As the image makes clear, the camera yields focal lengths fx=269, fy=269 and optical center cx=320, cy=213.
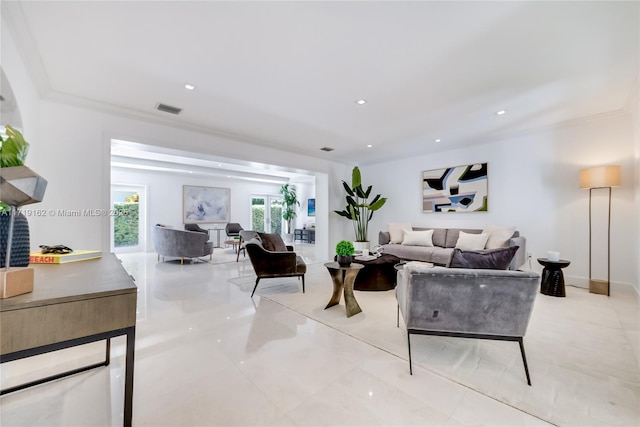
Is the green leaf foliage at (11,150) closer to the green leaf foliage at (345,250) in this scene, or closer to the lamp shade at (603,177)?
the green leaf foliage at (345,250)

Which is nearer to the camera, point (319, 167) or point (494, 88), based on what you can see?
point (494, 88)

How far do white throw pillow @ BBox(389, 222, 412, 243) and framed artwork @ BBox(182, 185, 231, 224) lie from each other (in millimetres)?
5991

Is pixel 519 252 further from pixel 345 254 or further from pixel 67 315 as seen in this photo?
pixel 67 315

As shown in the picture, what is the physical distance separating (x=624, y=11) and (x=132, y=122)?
525 cm

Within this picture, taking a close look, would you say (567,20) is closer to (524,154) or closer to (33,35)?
(524,154)

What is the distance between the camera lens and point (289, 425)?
1.44 metres

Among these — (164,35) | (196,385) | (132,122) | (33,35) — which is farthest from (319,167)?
(196,385)

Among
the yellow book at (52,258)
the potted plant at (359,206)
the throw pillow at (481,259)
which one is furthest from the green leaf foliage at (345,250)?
the potted plant at (359,206)

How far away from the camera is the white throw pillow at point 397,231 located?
572cm

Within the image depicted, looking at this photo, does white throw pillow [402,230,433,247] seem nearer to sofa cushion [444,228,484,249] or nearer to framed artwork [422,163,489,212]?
sofa cushion [444,228,484,249]

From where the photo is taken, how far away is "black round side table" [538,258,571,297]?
357 cm

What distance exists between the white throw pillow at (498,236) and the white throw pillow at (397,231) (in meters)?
1.56

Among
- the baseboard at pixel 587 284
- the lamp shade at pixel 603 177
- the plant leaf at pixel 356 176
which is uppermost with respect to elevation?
the plant leaf at pixel 356 176

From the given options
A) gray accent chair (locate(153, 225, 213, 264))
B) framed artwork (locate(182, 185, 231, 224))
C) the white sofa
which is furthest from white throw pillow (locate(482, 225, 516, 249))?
framed artwork (locate(182, 185, 231, 224))
